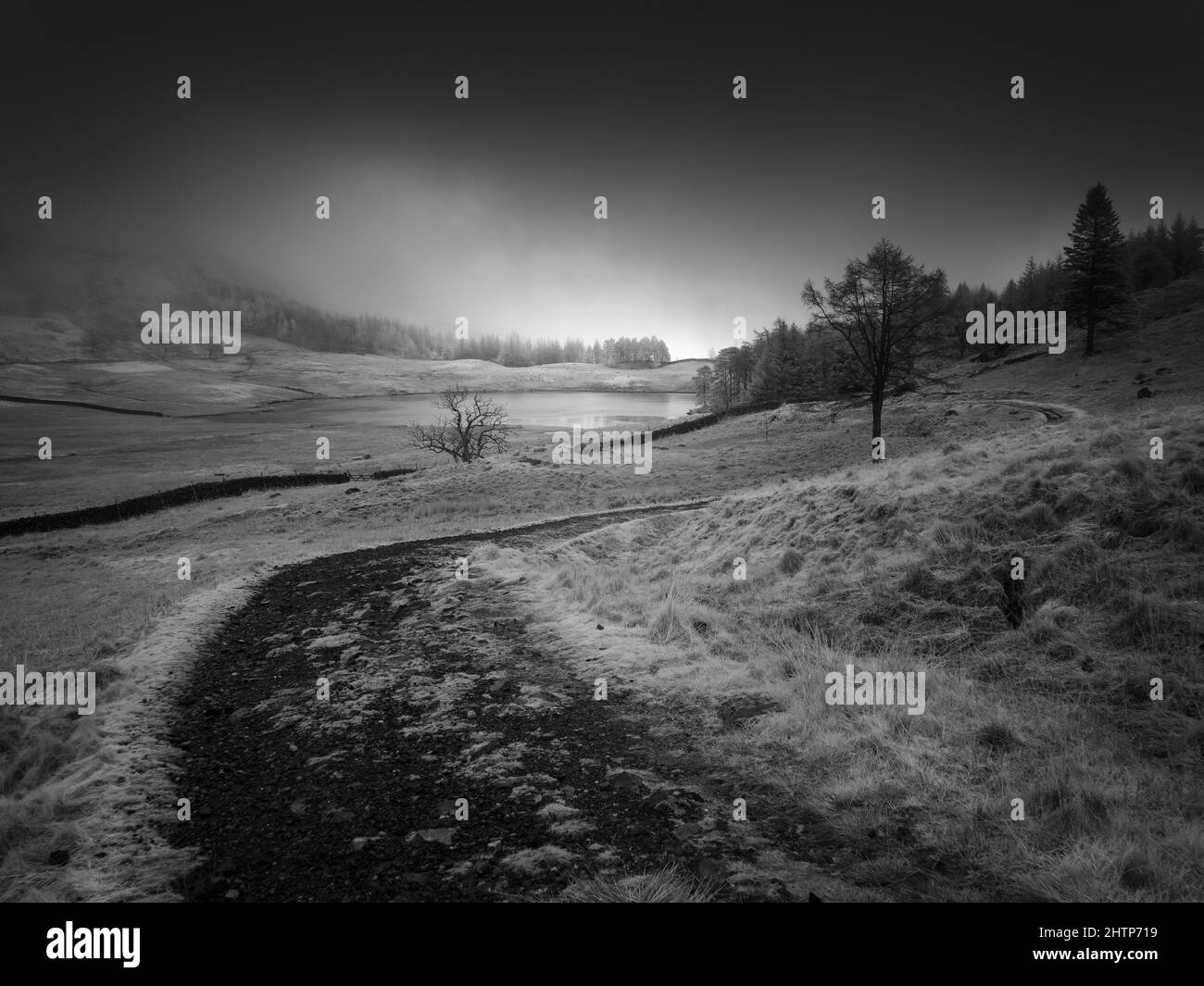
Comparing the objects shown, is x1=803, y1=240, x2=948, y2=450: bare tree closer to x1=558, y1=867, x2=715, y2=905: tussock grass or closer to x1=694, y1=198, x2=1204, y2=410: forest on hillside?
x1=694, y1=198, x2=1204, y2=410: forest on hillside

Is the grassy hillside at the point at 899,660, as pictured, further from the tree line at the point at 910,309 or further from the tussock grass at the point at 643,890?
the tree line at the point at 910,309

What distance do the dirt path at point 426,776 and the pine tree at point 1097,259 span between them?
236ft

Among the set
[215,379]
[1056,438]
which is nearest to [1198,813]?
[1056,438]

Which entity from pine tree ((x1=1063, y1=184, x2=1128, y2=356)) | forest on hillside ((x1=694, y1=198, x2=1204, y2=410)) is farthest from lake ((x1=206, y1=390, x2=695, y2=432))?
pine tree ((x1=1063, y1=184, x2=1128, y2=356))

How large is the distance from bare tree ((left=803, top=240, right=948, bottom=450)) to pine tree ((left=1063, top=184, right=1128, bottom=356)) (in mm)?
39707

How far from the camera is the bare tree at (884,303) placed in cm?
3002

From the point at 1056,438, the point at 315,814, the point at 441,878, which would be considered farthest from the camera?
the point at 1056,438

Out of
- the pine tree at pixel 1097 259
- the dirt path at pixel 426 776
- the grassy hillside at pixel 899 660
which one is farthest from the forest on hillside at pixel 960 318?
the dirt path at pixel 426 776

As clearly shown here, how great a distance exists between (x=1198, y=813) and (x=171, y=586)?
22.8m

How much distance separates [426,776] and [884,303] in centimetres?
3315

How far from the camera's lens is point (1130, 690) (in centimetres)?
634

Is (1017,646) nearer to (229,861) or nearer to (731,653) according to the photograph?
(731,653)

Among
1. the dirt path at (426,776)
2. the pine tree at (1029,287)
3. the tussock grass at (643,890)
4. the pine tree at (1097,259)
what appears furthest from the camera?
the pine tree at (1029,287)

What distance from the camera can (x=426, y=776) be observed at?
6035 millimetres
